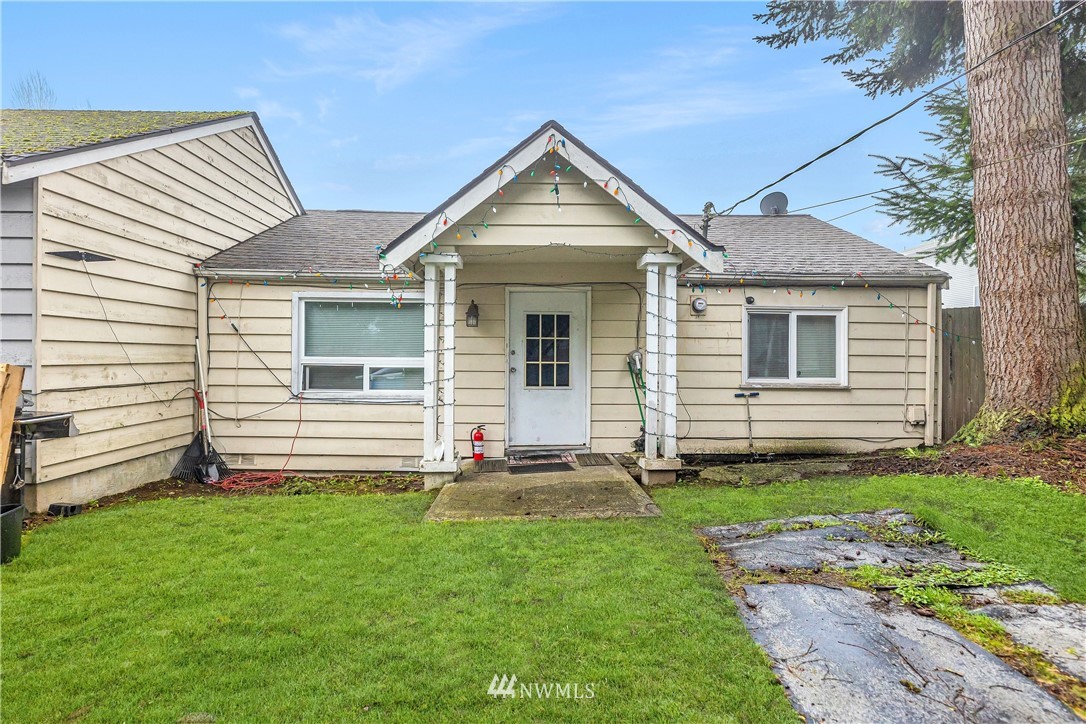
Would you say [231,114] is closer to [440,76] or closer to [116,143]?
[116,143]

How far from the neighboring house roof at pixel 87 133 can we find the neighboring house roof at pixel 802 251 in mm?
6611

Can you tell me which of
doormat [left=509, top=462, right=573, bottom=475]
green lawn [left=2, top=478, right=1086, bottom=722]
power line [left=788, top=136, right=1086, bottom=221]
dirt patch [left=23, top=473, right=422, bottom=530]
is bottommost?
dirt patch [left=23, top=473, right=422, bottom=530]

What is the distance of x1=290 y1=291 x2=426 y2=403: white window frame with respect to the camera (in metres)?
6.00

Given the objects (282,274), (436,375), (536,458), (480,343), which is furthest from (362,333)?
(536,458)

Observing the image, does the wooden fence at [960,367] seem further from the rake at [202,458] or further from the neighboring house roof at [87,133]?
the neighboring house roof at [87,133]

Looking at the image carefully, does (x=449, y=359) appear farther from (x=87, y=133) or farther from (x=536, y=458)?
(x=87, y=133)

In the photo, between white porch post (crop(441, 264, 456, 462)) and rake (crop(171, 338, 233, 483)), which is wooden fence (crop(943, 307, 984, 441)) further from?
rake (crop(171, 338, 233, 483))

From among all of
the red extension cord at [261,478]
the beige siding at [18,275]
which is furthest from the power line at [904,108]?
the beige siding at [18,275]

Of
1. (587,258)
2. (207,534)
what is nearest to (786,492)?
(587,258)

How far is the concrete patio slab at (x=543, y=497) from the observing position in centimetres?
399

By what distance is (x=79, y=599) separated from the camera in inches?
104

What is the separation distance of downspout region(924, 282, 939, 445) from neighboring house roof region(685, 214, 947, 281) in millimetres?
239

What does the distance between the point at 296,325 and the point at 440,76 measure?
360 inches

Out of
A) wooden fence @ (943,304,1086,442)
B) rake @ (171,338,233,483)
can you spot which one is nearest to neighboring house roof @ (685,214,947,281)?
wooden fence @ (943,304,1086,442)
